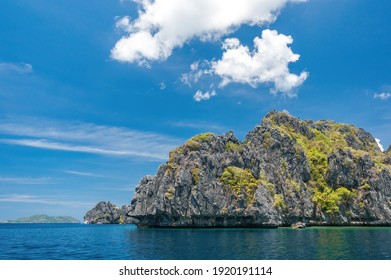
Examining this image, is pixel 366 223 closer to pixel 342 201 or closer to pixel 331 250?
pixel 342 201

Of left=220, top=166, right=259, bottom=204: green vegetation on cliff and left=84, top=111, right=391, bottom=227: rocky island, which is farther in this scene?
left=220, top=166, right=259, bottom=204: green vegetation on cliff

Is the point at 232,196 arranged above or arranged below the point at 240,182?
below

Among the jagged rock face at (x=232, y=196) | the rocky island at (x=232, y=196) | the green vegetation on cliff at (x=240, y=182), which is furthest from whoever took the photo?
the green vegetation on cliff at (x=240, y=182)

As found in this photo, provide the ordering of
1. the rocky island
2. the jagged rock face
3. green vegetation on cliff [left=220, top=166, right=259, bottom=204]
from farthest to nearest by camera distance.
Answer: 1. green vegetation on cliff [left=220, top=166, right=259, bottom=204]
2. the rocky island
3. the jagged rock face

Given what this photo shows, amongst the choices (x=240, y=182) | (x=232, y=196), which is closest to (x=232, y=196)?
(x=232, y=196)

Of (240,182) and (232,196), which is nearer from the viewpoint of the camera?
(232,196)

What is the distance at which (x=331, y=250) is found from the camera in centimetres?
6475

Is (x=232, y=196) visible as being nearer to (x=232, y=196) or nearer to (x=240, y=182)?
(x=232, y=196)

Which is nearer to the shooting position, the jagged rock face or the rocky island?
the jagged rock face

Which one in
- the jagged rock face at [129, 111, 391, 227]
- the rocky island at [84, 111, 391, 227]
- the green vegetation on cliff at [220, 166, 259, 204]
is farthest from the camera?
the green vegetation on cliff at [220, 166, 259, 204]

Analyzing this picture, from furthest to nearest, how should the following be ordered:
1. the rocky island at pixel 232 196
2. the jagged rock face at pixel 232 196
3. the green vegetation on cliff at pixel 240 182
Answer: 1. the green vegetation on cliff at pixel 240 182
2. the rocky island at pixel 232 196
3. the jagged rock face at pixel 232 196

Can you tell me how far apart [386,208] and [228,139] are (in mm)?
93669

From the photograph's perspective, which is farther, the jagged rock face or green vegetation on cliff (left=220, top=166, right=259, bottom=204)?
green vegetation on cliff (left=220, top=166, right=259, bottom=204)

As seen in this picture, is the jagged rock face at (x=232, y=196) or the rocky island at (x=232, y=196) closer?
the jagged rock face at (x=232, y=196)
